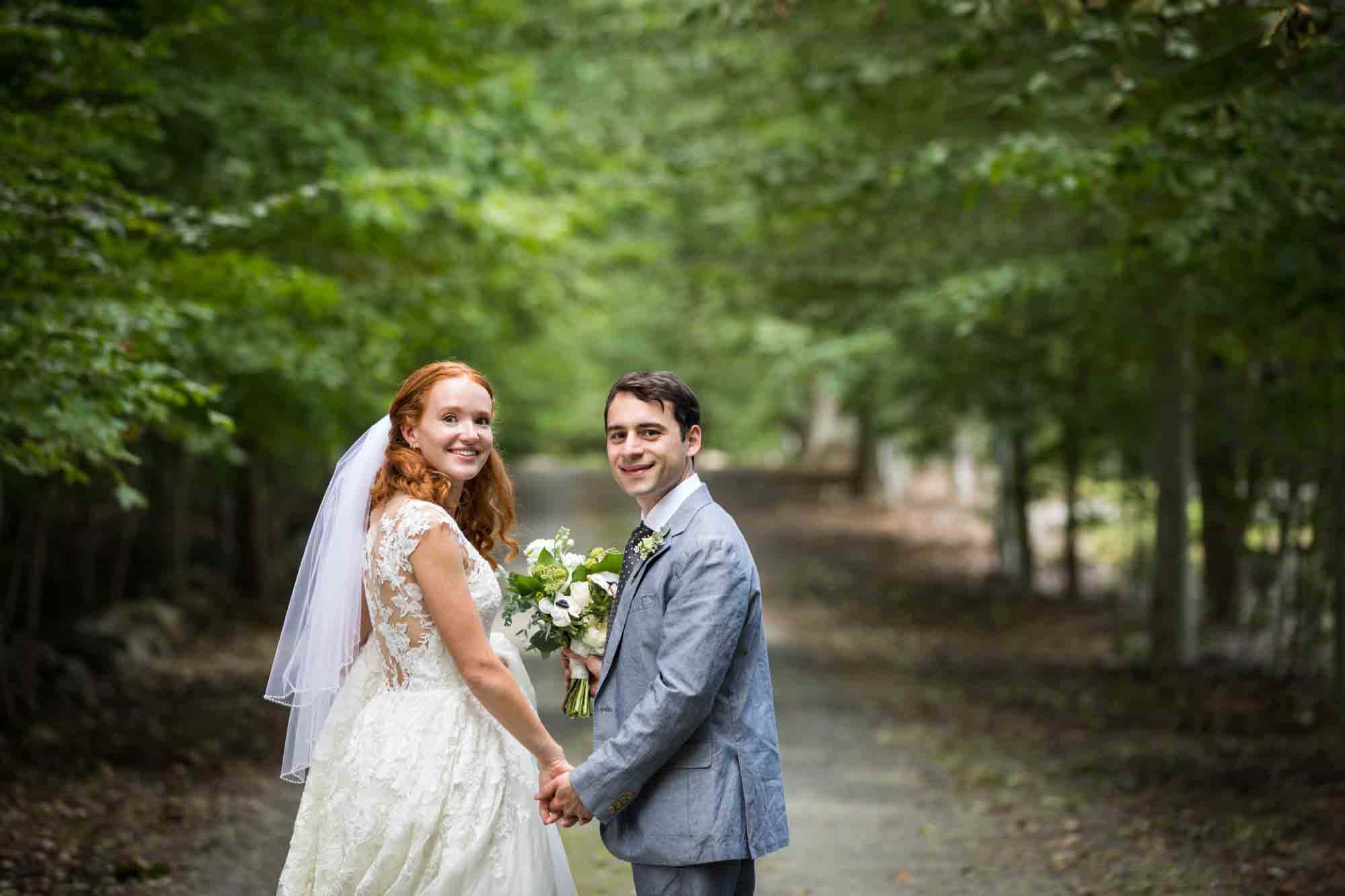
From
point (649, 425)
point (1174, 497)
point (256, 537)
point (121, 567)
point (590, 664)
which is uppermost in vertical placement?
point (649, 425)

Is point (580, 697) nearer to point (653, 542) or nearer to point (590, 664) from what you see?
point (590, 664)

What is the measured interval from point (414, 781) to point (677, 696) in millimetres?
1019

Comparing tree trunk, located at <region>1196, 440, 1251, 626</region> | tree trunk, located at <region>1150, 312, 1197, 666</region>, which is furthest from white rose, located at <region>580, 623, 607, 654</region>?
tree trunk, located at <region>1196, 440, 1251, 626</region>

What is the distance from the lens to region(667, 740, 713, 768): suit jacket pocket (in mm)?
3676

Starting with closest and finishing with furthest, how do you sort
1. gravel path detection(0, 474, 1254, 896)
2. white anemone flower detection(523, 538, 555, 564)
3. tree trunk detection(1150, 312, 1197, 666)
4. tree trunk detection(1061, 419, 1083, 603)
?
1. white anemone flower detection(523, 538, 555, 564)
2. gravel path detection(0, 474, 1254, 896)
3. tree trunk detection(1150, 312, 1197, 666)
4. tree trunk detection(1061, 419, 1083, 603)

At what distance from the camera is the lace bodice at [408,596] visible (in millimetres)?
4094

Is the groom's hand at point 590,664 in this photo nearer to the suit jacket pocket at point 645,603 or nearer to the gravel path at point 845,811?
the suit jacket pocket at point 645,603

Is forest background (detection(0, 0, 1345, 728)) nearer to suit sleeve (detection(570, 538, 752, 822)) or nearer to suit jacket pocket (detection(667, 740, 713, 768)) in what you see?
suit sleeve (detection(570, 538, 752, 822))

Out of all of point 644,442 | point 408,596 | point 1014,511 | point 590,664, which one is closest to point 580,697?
point 590,664

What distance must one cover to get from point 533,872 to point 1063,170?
4440mm

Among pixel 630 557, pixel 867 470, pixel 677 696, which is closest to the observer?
pixel 677 696

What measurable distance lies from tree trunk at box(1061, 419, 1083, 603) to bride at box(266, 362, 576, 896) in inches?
510

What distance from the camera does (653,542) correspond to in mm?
3791

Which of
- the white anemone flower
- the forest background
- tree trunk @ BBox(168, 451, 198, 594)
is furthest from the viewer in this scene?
tree trunk @ BBox(168, 451, 198, 594)
